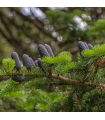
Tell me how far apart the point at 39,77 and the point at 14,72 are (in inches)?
5.1

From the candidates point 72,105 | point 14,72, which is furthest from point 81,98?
point 14,72

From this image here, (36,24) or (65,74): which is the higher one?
(36,24)

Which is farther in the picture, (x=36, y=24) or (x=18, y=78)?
(x=36, y=24)

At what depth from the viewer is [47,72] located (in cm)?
68

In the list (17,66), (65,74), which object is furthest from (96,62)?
(17,66)

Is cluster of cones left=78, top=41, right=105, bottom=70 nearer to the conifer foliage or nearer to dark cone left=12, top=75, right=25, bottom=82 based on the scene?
the conifer foliage

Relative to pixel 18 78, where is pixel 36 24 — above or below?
above

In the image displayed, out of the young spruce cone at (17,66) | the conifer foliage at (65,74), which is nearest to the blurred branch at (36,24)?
the conifer foliage at (65,74)

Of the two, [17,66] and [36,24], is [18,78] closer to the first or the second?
[17,66]

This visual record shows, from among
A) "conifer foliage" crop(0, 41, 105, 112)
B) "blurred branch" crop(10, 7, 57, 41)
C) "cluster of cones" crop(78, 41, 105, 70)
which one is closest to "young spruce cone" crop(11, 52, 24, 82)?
"conifer foliage" crop(0, 41, 105, 112)

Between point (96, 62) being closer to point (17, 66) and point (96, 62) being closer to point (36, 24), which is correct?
point (17, 66)

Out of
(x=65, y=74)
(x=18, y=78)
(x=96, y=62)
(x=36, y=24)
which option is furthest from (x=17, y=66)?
(x=36, y=24)

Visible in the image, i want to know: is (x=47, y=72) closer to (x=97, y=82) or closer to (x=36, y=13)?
(x=97, y=82)

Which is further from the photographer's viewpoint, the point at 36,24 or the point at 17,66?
the point at 36,24
